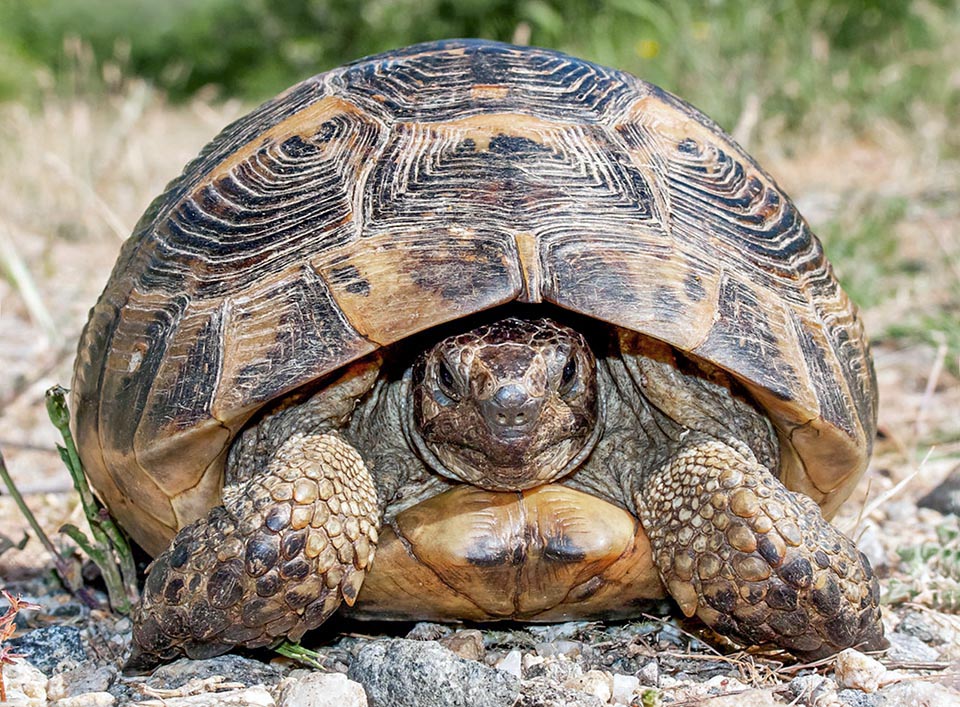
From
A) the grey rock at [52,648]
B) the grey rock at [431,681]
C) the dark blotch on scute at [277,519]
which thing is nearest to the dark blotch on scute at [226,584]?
the dark blotch on scute at [277,519]

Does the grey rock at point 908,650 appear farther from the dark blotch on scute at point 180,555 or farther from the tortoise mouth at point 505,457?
the dark blotch on scute at point 180,555

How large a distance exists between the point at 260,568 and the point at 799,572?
3.94 ft

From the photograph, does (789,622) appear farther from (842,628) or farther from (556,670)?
(556,670)

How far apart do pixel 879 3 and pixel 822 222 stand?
419cm

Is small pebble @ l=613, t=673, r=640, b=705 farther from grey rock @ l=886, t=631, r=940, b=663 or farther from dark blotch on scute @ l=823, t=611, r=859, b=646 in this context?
grey rock @ l=886, t=631, r=940, b=663

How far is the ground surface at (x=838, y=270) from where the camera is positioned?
2.76m

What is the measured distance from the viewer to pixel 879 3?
33.4 feet

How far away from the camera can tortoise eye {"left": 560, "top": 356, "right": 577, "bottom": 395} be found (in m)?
2.76

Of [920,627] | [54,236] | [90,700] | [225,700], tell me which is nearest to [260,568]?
[225,700]

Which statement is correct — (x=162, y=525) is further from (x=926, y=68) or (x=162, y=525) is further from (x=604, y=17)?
(x=604, y=17)

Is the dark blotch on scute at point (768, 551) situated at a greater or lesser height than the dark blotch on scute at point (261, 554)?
lesser

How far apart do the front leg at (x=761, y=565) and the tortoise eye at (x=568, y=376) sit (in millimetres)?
363

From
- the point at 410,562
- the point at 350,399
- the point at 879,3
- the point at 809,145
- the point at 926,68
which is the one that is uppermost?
the point at 879,3

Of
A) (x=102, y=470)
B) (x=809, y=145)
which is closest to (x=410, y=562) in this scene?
(x=102, y=470)
